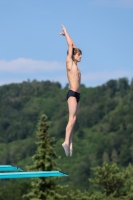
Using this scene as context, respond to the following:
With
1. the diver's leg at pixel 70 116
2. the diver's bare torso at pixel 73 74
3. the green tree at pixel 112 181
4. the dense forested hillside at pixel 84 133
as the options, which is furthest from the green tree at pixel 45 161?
the dense forested hillside at pixel 84 133

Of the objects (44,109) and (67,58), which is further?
(44,109)

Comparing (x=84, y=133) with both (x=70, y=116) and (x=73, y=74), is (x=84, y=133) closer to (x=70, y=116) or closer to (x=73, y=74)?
(x=70, y=116)

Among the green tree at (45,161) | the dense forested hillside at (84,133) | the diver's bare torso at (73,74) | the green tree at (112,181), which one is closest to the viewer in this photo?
the diver's bare torso at (73,74)

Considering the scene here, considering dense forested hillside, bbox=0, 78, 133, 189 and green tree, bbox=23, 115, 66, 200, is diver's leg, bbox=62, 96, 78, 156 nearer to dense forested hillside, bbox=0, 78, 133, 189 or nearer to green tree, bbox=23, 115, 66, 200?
green tree, bbox=23, 115, 66, 200

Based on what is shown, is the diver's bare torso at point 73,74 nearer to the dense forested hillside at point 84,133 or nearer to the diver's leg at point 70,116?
the diver's leg at point 70,116

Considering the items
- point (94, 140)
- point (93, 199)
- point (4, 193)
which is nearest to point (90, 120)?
point (94, 140)

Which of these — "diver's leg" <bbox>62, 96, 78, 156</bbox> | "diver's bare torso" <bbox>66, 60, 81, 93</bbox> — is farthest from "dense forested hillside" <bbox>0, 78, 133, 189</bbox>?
"diver's bare torso" <bbox>66, 60, 81, 93</bbox>

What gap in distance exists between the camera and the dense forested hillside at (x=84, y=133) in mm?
152750

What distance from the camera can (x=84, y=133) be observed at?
173625mm

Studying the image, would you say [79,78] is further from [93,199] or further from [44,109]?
[44,109]

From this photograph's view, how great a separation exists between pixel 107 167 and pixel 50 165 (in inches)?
445

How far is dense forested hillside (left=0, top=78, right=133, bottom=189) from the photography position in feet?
501

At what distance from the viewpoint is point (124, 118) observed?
6688 inches

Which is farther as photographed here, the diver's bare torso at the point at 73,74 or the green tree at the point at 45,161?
the green tree at the point at 45,161
